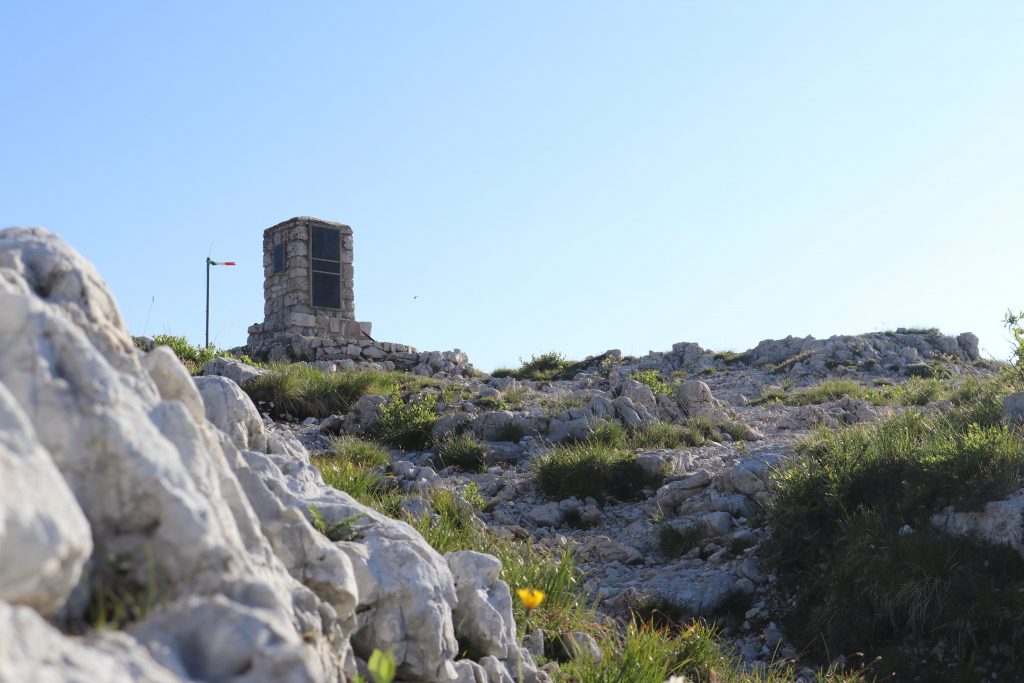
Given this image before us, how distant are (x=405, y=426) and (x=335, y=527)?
325 inches

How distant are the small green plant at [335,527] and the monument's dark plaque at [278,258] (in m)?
18.4

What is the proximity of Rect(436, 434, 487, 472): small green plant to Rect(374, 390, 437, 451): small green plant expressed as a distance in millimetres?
721

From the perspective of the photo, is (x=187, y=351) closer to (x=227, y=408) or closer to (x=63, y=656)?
(x=227, y=408)

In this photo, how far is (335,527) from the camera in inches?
129

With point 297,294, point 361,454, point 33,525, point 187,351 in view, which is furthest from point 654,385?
point 33,525

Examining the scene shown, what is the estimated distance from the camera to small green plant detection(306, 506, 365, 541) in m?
3.21

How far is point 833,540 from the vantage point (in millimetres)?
7160

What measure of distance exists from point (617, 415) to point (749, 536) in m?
4.30

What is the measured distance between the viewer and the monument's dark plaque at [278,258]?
2100cm

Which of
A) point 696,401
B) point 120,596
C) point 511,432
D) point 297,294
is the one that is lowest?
point 120,596

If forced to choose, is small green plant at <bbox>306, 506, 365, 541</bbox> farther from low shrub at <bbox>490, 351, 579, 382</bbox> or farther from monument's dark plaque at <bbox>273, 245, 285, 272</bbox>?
monument's dark plaque at <bbox>273, 245, 285, 272</bbox>

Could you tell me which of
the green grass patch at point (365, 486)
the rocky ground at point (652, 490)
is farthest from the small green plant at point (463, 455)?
the green grass patch at point (365, 486)

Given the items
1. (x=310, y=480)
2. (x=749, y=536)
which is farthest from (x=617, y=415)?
(x=310, y=480)

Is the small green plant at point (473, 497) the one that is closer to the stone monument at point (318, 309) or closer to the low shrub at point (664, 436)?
the low shrub at point (664, 436)
